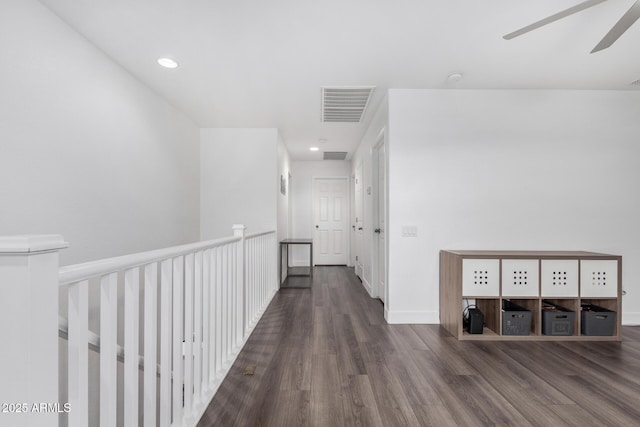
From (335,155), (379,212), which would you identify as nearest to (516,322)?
(379,212)

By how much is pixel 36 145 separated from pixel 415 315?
3.50m

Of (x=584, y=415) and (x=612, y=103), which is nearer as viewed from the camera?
(x=584, y=415)

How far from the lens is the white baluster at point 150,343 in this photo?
1.19 m

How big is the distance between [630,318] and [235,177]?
16.8 ft

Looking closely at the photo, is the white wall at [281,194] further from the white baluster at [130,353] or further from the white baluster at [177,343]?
the white baluster at [130,353]

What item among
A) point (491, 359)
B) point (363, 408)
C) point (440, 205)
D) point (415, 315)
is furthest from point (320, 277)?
point (363, 408)

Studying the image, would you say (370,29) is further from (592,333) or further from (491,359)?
(592,333)

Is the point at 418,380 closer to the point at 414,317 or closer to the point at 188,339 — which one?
the point at 414,317

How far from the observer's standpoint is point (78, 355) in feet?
2.75

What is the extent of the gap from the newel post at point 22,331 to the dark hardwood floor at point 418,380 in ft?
3.89

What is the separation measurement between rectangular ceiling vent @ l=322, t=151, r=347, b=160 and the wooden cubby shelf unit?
12.6 ft

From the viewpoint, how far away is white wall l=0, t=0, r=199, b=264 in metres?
1.76

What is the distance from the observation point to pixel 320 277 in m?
5.52

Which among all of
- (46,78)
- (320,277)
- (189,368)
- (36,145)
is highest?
(46,78)
